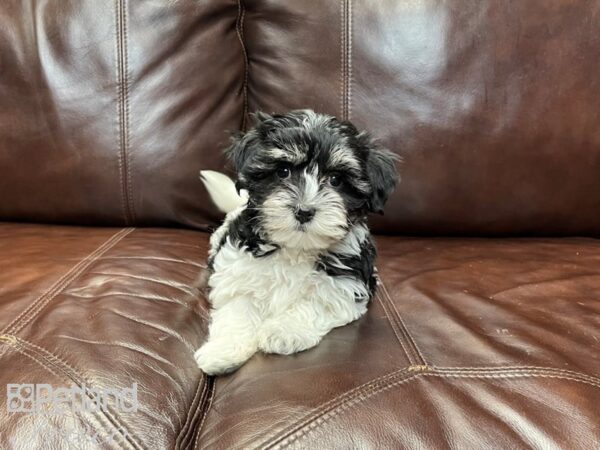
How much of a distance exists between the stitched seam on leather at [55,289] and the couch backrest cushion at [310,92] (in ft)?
0.89

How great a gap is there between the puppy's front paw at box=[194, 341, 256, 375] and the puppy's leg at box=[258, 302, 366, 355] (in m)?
0.07

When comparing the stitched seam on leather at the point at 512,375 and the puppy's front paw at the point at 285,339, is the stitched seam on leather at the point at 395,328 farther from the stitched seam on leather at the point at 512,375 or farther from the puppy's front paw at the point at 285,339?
the puppy's front paw at the point at 285,339

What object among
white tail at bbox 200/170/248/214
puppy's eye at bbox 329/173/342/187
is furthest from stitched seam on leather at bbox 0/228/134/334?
puppy's eye at bbox 329/173/342/187

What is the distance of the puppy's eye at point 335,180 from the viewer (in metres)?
1.59

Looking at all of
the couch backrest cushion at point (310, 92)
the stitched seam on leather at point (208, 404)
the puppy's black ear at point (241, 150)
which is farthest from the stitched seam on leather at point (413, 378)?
the couch backrest cushion at point (310, 92)

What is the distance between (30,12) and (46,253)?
997 millimetres

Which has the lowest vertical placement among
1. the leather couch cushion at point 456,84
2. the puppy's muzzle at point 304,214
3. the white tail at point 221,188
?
the puppy's muzzle at point 304,214

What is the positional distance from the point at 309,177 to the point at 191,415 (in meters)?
0.72

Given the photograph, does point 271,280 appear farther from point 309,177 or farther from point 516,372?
point 516,372

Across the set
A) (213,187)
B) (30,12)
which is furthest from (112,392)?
(30,12)

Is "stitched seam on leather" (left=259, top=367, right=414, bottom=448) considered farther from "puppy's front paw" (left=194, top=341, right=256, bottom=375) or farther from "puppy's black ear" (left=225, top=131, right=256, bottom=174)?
"puppy's black ear" (left=225, top=131, right=256, bottom=174)

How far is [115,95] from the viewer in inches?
82.9

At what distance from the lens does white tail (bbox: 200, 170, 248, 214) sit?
2.03m

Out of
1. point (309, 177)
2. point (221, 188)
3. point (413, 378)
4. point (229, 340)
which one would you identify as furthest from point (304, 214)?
point (221, 188)
